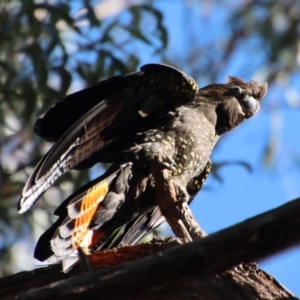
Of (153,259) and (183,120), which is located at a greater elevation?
(183,120)

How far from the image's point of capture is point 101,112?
3182 millimetres

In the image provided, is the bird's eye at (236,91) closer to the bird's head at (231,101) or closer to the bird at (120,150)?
the bird's head at (231,101)

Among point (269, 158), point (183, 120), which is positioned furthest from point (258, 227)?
point (269, 158)

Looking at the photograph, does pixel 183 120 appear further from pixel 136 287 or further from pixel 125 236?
pixel 136 287

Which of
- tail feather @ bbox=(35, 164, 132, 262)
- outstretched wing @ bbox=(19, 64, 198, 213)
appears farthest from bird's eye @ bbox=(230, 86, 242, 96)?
tail feather @ bbox=(35, 164, 132, 262)

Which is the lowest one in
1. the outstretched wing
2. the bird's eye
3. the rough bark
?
the rough bark

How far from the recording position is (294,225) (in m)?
1.84

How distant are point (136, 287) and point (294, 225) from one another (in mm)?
418

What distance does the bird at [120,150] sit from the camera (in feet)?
9.40

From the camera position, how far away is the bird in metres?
2.87

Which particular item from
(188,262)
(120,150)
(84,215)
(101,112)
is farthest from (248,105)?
(188,262)

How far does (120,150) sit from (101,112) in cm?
25

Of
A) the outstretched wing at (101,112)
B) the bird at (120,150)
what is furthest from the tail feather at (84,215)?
the outstretched wing at (101,112)

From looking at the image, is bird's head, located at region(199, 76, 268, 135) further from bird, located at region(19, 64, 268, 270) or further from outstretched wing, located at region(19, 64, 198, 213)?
outstretched wing, located at region(19, 64, 198, 213)
